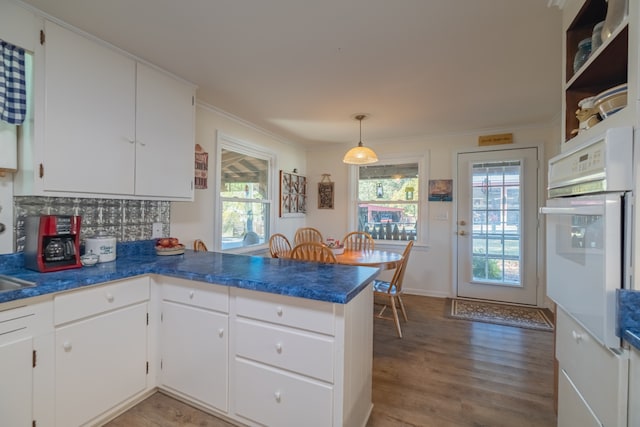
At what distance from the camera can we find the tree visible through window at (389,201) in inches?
164

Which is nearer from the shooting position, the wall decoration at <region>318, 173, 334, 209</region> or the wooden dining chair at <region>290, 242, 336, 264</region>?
the wooden dining chair at <region>290, 242, 336, 264</region>

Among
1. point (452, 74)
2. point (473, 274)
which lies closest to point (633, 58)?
point (452, 74)

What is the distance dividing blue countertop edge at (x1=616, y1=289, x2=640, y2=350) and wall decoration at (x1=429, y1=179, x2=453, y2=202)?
125 inches

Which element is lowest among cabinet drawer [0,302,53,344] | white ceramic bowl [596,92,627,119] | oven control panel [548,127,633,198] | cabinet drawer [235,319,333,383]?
cabinet drawer [235,319,333,383]

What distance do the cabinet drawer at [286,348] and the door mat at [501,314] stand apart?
2.46 metres

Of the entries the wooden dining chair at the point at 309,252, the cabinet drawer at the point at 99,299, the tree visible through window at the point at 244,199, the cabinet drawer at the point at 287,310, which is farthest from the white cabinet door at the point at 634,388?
the tree visible through window at the point at 244,199

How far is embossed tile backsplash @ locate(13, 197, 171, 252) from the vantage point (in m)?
1.68

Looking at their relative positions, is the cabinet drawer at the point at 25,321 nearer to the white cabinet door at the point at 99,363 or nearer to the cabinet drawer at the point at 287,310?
the white cabinet door at the point at 99,363

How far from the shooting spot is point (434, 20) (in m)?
1.59

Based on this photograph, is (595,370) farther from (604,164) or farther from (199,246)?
(199,246)

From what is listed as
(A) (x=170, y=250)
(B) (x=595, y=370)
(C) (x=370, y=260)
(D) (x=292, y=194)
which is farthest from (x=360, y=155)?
(B) (x=595, y=370)

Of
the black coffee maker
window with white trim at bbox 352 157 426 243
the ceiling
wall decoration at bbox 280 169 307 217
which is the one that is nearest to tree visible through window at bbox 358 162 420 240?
window with white trim at bbox 352 157 426 243

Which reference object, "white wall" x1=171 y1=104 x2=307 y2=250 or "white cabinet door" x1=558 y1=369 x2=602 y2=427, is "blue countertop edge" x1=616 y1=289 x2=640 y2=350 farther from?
"white wall" x1=171 y1=104 x2=307 y2=250

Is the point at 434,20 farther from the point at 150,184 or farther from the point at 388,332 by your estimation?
the point at 388,332
